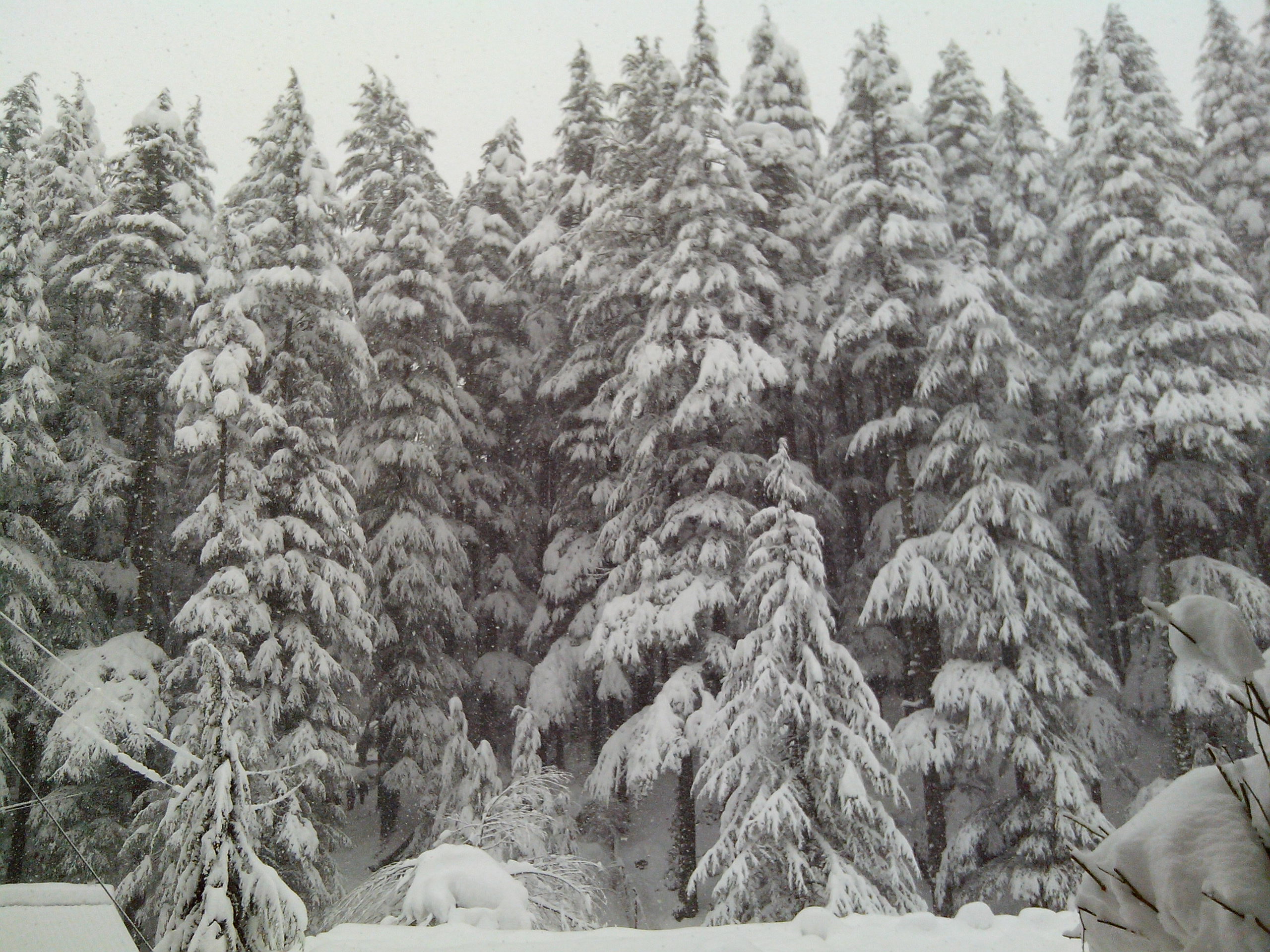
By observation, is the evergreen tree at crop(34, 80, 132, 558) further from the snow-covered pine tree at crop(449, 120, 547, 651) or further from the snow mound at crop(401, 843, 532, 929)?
the snow mound at crop(401, 843, 532, 929)

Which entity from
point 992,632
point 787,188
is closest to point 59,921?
point 992,632

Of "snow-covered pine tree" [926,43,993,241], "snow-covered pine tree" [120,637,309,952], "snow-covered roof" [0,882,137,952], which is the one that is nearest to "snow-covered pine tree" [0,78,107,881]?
"snow-covered pine tree" [120,637,309,952]

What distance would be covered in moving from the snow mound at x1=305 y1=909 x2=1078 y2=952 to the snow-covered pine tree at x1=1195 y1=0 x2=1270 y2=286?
15174 mm

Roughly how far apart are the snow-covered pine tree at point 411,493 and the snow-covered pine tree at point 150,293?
306cm

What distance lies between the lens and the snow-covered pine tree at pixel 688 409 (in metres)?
12.0

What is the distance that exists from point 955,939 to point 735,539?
297 inches

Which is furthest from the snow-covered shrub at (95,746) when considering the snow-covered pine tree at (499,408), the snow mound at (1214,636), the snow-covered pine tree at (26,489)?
the snow mound at (1214,636)

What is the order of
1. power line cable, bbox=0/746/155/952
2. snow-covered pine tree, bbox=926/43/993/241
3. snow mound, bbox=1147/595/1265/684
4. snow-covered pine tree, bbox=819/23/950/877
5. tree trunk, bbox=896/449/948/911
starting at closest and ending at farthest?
snow mound, bbox=1147/595/1265/684, power line cable, bbox=0/746/155/952, tree trunk, bbox=896/449/948/911, snow-covered pine tree, bbox=819/23/950/877, snow-covered pine tree, bbox=926/43/993/241

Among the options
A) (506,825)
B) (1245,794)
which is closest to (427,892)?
(506,825)

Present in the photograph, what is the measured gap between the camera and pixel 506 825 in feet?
31.4

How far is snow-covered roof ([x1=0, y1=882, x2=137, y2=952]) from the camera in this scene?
3.63m

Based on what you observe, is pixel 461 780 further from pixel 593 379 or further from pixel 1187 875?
pixel 1187 875

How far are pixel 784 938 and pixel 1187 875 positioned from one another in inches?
159

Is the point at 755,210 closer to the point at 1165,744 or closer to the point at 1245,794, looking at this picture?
the point at 1165,744
